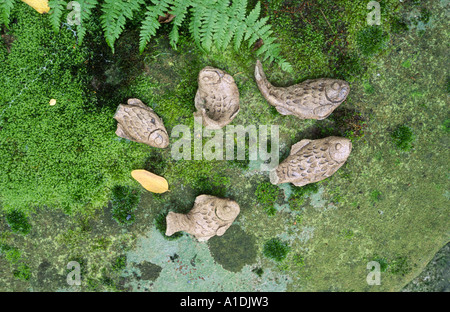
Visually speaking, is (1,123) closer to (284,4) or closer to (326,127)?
(284,4)

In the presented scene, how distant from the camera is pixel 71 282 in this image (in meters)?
5.56

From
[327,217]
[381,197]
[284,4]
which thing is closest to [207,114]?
[284,4]

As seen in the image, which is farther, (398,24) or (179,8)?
(398,24)

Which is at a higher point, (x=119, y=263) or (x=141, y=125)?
(x=141, y=125)

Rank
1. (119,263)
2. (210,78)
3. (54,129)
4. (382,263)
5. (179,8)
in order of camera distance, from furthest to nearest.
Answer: (382,263) → (119,263) → (54,129) → (210,78) → (179,8)

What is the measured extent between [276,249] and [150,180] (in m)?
2.52

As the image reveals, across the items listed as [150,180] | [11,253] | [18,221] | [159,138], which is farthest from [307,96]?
[11,253]

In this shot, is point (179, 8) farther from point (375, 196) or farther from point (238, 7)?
point (375, 196)

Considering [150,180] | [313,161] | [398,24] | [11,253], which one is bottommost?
[11,253]

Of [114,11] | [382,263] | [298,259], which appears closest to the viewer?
[114,11]

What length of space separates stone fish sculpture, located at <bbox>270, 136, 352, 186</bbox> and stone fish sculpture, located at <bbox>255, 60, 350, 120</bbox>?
1.52 ft

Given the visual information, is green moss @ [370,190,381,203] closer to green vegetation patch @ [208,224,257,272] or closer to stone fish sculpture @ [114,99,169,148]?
green vegetation patch @ [208,224,257,272]

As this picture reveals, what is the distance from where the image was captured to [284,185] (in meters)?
5.43

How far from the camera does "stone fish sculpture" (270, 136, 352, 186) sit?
15.7ft
